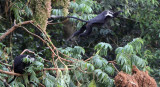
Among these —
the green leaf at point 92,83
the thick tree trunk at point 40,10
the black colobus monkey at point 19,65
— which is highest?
the thick tree trunk at point 40,10

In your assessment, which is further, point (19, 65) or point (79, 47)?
point (79, 47)

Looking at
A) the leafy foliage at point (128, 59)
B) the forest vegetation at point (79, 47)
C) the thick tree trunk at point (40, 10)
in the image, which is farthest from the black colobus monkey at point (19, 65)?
the leafy foliage at point (128, 59)

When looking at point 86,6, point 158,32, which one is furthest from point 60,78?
point 158,32

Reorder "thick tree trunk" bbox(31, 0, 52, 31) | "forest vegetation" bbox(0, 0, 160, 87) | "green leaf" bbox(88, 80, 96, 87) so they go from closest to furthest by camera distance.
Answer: "thick tree trunk" bbox(31, 0, 52, 31)
"forest vegetation" bbox(0, 0, 160, 87)
"green leaf" bbox(88, 80, 96, 87)

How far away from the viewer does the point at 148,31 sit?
529 centimetres

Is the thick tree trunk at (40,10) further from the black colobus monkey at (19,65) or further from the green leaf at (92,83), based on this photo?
the green leaf at (92,83)

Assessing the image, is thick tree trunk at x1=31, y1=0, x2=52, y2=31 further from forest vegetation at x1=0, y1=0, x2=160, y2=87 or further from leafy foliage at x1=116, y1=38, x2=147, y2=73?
leafy foliage at x1=116, y1=38, x2=147, y2=73

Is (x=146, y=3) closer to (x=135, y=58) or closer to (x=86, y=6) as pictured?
(x=86, y=6)

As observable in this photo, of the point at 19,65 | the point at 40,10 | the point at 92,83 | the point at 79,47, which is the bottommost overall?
the point at 92,83

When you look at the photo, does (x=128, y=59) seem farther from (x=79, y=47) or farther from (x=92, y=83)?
(x=79, y=47)

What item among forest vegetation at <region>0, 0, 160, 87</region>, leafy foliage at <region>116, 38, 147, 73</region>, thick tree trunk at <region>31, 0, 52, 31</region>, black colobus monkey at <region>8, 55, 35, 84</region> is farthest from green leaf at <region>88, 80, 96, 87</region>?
thick tree trunk at <region>31, 0, 52, 31</region>

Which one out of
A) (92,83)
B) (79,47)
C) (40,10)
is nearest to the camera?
(40,10)

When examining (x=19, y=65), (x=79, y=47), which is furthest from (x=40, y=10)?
(x=79, y=47)

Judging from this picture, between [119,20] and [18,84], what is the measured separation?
3.56 m
